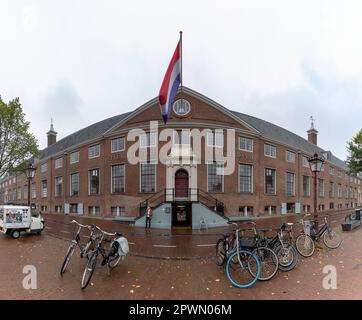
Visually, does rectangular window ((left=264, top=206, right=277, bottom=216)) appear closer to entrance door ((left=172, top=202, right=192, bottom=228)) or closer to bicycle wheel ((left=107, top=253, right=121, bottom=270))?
entrance door ((left=172, top=202, right=192, bottom=228))

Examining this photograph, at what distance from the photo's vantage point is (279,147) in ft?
89.6

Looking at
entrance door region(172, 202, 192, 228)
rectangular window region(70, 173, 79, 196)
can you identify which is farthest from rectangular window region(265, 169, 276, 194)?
rectangular window region(70, 173, 79, 196)

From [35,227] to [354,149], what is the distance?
31279 mm

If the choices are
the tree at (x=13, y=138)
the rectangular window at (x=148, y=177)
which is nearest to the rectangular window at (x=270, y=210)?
the rectangular window at (x=148, y=177)

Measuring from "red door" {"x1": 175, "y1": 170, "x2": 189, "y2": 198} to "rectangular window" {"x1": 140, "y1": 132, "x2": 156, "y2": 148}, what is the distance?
3667 millimetres

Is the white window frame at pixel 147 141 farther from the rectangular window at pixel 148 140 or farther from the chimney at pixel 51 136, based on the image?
the chimney at pixel 51 136

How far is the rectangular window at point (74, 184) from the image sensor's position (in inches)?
1126

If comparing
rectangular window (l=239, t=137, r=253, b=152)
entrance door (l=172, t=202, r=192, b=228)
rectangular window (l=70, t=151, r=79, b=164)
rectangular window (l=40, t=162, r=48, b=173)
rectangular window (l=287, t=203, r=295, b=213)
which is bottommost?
rectangular window (l=287, t=203, r=295, b=213)

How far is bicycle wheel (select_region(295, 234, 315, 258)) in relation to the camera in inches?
317

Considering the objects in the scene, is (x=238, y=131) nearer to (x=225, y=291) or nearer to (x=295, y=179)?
(x=295, y=179)

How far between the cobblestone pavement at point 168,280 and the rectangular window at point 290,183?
2096 centimetres

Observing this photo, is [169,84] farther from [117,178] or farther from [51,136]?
[51,136]
